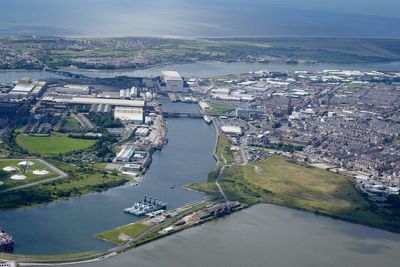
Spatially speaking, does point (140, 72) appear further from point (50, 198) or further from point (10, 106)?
point (50, 198)

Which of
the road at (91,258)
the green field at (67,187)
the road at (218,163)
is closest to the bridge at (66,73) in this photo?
the road at (218,163)

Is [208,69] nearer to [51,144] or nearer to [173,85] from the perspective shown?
[173,85]

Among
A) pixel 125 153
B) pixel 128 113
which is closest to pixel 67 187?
pixel 125 153

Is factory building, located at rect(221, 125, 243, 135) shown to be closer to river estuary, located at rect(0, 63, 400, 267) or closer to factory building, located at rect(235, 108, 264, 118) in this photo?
factory building, located at rect(235, 108, 264, 118)

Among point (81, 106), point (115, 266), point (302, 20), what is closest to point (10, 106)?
point (81, 106)

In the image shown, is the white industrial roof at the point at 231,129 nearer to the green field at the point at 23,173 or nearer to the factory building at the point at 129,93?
the factory building at the point at 129,93

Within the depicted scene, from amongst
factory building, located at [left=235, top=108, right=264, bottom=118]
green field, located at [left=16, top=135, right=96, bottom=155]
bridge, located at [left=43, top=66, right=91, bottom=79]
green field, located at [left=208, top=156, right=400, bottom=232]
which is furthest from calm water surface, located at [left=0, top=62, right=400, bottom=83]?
green field, located at [left=208, top=156, right=400, bottom=232]
